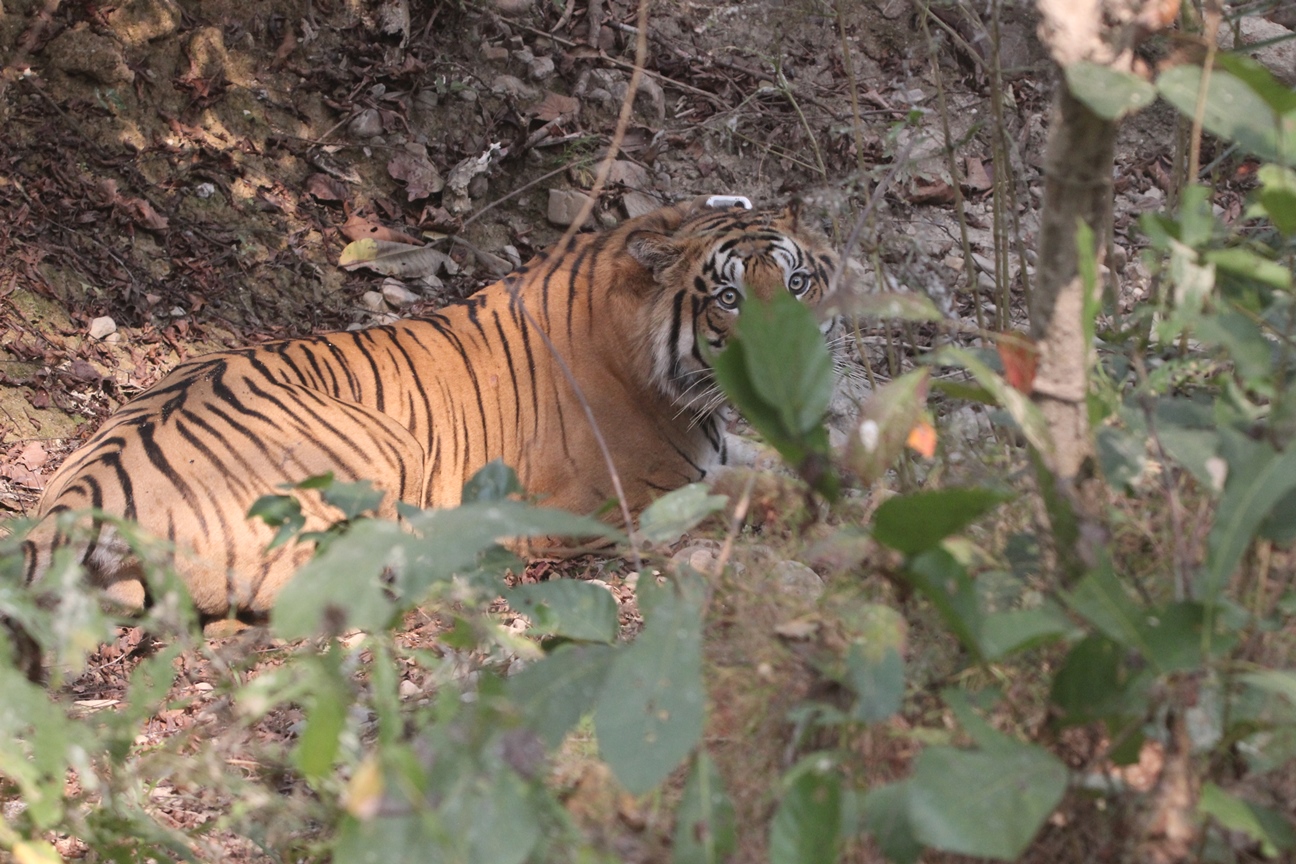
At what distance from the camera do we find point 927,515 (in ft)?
4.40

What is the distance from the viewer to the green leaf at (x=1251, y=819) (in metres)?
1.22

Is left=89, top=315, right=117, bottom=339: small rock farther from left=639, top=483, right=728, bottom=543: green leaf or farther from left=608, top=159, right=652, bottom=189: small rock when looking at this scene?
left=639, top=483, right=728, bottom=543: green leaf

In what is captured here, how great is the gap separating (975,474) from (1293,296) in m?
0.56

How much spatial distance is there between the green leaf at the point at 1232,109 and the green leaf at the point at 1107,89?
0.03 meters

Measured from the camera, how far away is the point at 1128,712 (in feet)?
4.28

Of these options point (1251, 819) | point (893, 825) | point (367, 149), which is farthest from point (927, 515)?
point (367, 149)

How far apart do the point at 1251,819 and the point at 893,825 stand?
0.36 m

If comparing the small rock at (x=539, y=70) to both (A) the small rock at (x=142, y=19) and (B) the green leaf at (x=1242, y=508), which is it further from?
(B) the green leaf at (x=1242, y=508)

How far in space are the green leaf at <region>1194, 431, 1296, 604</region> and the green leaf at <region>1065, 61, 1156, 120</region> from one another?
1.37 feet

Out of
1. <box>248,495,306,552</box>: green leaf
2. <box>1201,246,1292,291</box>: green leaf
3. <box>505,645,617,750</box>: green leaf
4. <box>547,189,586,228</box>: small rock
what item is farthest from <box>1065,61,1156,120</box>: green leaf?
<box>547,189,586,228</box>: small rock

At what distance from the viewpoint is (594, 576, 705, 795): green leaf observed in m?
1.22

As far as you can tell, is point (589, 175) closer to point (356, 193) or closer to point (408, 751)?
point (356, 193)

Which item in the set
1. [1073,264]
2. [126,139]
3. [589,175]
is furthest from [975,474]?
[126,139]

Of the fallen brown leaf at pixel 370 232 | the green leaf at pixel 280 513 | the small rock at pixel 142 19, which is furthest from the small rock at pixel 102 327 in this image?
the green leaf at pixel 280 513
